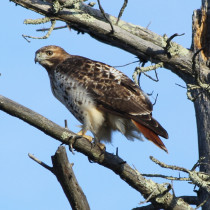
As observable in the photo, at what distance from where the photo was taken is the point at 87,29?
586cm

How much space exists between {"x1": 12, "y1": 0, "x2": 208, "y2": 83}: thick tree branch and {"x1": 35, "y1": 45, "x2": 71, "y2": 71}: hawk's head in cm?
71

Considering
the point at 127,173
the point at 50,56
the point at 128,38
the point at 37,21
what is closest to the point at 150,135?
the point at 127,173

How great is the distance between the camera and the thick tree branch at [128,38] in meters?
→ 5.68

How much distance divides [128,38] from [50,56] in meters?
1.25

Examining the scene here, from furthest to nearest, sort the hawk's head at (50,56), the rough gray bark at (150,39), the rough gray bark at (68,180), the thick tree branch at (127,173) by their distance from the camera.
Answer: the hawk's head at (50,56) → the rough gray bark at (150,39) → the thick tree branch at (127,173) → the rough gray bark at (68,180)

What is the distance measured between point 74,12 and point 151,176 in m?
2.06

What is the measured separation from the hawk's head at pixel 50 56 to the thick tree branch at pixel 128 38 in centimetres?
71

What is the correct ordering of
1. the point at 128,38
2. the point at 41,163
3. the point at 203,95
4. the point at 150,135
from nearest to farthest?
the point at 41,163 → the point at 150,135 → the point at 203,95 → the point at 128,38

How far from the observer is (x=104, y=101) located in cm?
555

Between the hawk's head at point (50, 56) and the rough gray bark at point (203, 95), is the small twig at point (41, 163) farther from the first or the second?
the hawk's head at point (50, 56)

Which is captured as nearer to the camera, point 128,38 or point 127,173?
point 127,173

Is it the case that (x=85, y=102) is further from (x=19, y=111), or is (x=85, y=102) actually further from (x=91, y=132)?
(x=19, y=111)

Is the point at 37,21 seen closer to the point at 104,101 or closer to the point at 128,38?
the point at 128,38

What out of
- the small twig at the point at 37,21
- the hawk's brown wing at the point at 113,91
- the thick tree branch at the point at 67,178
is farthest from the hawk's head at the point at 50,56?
the thick tree branch at the point at 67,178
